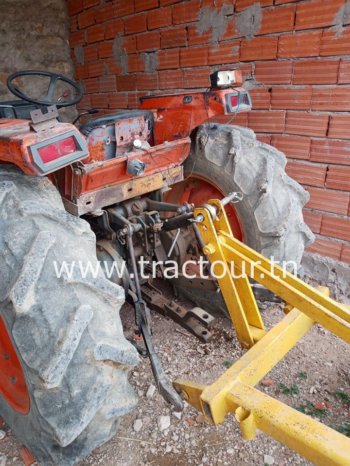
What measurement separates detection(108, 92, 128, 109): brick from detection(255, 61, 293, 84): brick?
1.46 meters

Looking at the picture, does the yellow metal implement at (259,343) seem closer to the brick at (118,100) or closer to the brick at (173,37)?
the brick at (173,37)

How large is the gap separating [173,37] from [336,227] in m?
1.84

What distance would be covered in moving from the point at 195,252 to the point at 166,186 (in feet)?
1.35

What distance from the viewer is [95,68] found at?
3.85m

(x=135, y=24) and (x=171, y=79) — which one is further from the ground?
(x=135, y=24)

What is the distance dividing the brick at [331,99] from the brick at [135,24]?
1.59 m

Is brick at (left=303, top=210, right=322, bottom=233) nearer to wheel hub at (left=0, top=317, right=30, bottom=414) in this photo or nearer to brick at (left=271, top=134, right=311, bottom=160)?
brick at (left=271, top=134, right=311, bottom=160)

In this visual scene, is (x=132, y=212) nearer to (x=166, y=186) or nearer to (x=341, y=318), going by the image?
(x=166, y=186)

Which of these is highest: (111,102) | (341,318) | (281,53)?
(281,53)

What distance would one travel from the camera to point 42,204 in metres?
1.23

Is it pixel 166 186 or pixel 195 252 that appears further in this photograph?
pixel 195 252

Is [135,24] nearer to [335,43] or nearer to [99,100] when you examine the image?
[99,100]

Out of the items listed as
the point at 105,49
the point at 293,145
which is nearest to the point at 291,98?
the point at 293,145

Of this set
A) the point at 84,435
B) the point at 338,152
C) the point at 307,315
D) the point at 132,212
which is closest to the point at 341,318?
the point at 307,315
